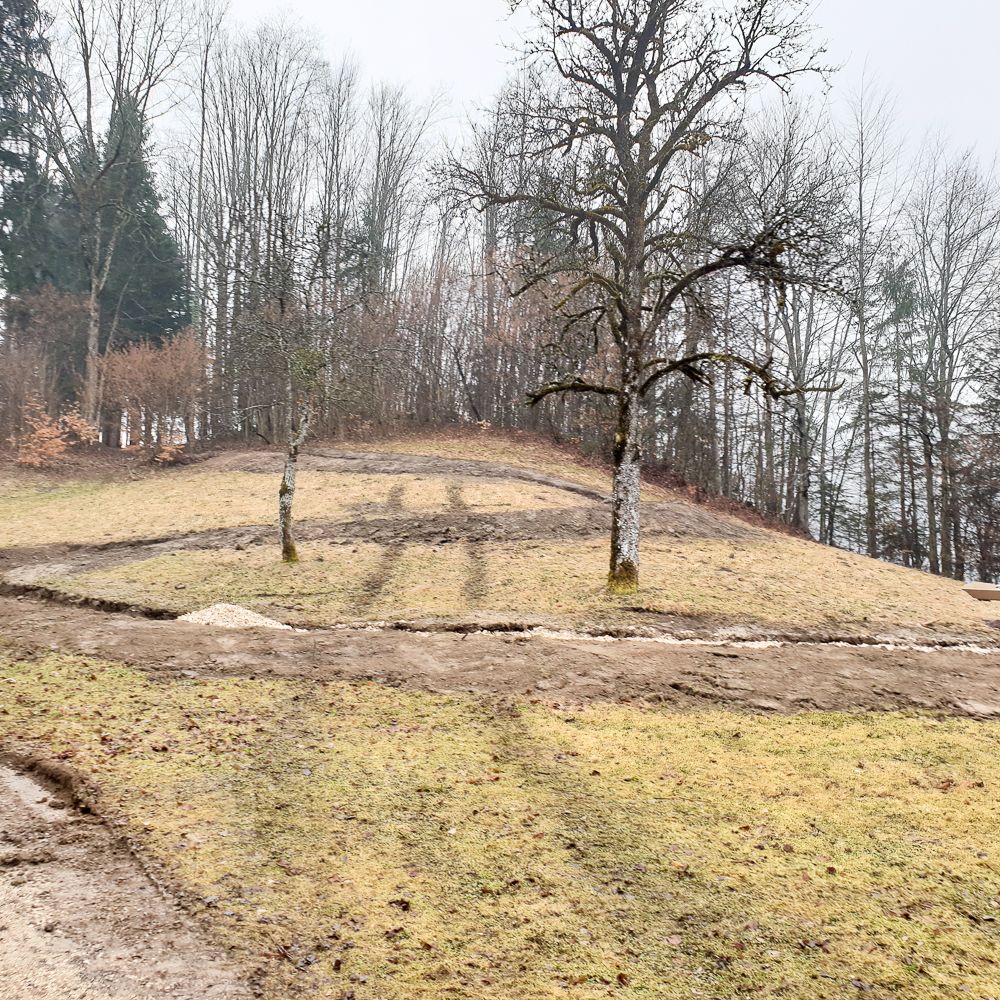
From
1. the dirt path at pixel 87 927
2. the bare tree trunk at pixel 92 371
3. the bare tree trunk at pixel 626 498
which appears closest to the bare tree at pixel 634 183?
the bare tree trunk at pixel 626 498

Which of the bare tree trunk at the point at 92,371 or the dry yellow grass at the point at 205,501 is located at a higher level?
the bare tree trunk at the point at 92,371

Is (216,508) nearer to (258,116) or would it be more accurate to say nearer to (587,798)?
(587,798)

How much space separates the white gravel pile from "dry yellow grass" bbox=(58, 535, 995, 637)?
0.51 metres

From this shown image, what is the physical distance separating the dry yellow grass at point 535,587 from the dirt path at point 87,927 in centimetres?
642

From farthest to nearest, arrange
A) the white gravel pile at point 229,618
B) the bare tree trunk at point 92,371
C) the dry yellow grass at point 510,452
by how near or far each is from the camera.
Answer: the bare tree trunk at point 92,371
the dry yellow grass at point 510,452
the white gravel pile at point 229,618

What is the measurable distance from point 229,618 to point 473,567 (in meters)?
4.97

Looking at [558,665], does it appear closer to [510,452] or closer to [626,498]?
[626,498]

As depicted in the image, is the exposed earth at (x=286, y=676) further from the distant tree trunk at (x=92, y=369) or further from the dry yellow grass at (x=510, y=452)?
the distant tree trunk at (x=92, y=369)

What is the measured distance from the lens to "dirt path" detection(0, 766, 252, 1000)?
3.20m

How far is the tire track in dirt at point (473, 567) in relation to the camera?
12125 mm

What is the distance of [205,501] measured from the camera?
1958 cm

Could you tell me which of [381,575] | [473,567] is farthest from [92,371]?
[473,567]

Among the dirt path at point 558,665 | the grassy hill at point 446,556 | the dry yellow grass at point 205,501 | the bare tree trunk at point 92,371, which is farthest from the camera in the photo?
the bare tree trunk at point 92,371

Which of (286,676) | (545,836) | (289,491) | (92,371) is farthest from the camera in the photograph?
(92,371)
